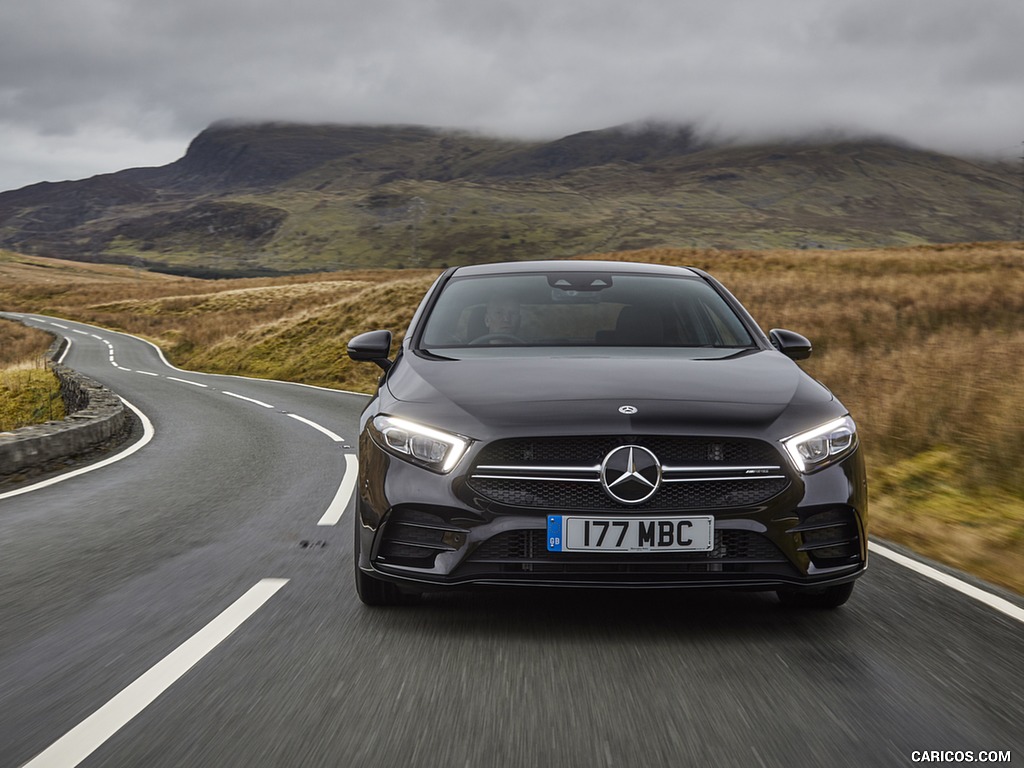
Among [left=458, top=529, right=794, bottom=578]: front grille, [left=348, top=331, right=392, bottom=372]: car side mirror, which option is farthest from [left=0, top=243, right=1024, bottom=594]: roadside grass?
[left=348, top=331, right=392, bottom=372]: car side mirror

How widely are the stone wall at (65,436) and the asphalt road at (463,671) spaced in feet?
14.0

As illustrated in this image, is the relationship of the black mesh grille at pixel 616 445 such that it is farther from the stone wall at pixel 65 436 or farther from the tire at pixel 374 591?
the stone wall at pixel 65 436

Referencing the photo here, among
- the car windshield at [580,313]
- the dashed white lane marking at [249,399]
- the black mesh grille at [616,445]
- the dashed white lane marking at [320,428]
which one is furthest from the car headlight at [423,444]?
the dashed white lane marking at [249,399]

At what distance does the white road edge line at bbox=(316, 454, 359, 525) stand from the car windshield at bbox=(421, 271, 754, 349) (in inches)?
69.1

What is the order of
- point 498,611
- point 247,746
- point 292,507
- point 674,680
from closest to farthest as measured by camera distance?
point 247,746, point 674,680, point 498,611, point 292,507

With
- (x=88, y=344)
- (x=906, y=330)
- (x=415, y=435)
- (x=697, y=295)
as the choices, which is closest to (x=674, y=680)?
(x=415, y=435)

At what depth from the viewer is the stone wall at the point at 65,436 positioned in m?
9.63

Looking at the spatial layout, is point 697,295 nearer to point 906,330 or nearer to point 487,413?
point 487,413

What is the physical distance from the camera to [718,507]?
143 inches

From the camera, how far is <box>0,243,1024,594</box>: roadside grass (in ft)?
22.3

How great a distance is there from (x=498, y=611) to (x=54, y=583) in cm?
242

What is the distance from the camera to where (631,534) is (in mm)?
3580

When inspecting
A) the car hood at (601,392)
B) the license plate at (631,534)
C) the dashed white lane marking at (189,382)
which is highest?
the car hood at (601,392)

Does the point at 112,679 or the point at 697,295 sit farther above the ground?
the point at 697,295
